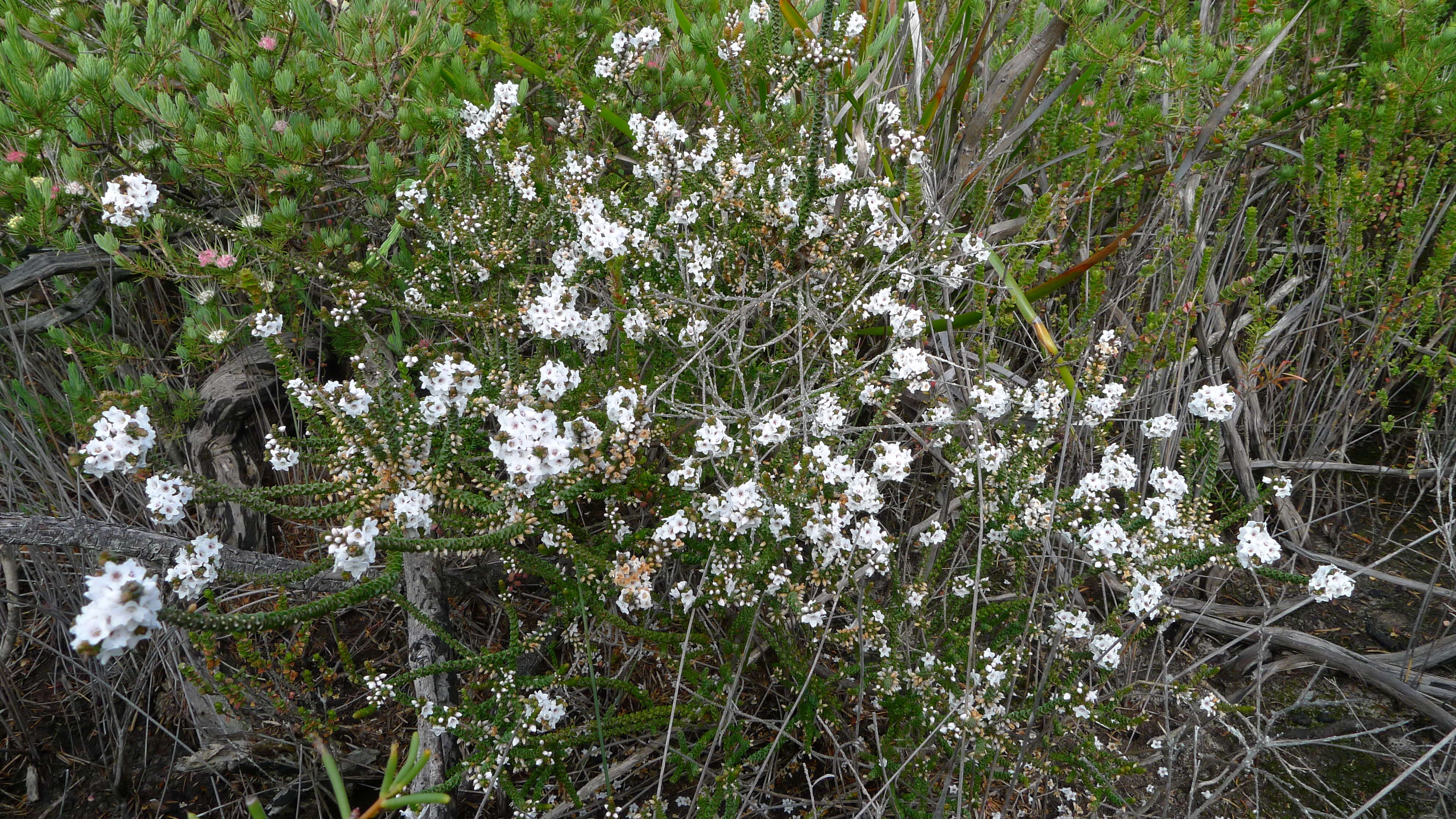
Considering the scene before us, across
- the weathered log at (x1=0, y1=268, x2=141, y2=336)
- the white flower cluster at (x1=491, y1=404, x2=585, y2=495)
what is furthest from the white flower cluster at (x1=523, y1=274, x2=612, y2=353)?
the weathered log at (x1=0, y1=268, x2=141, y2=336)

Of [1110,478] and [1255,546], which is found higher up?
[1110,478]

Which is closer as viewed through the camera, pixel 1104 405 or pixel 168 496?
pixel 168 496

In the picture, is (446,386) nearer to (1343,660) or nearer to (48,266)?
(48,266)

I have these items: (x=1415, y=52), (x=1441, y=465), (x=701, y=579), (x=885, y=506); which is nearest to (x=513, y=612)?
(x=701, y=579)

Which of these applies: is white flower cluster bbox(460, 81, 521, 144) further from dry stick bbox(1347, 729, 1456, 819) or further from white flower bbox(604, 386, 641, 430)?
dry stick bbox(1347, 729, 1456, 819)

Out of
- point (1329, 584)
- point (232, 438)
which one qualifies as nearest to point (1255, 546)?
point (1329, 584)

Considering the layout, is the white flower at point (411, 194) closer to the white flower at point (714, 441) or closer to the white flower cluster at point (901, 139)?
the white flower at point (714, 441)
